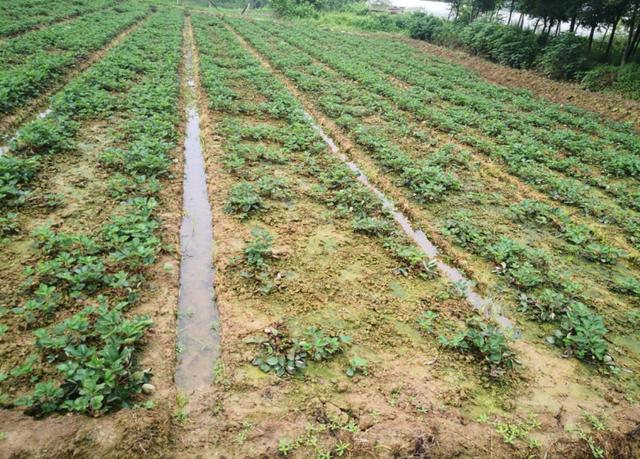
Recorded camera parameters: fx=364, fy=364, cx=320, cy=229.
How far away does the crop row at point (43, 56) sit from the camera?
10.3 m

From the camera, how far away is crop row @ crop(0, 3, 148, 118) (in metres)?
10.3

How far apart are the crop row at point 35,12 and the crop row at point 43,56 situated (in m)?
1.74

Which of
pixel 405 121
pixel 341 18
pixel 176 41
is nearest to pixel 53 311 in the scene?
pixel 405 121

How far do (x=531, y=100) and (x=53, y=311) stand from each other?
18.3 meters

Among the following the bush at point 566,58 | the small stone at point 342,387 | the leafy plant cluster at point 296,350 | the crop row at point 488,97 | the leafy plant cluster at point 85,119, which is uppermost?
the bush at point 566,58

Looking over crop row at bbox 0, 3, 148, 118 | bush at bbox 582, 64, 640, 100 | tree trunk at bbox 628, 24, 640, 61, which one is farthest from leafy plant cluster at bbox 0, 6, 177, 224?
tree trunk at bbox 628, 24, 640, 61

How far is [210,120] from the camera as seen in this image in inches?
421

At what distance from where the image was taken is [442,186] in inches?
316

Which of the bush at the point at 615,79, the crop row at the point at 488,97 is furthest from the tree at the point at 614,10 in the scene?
the crop row at the point at 488,97

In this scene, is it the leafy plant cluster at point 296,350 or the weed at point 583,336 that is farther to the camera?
the weed at point 583,336

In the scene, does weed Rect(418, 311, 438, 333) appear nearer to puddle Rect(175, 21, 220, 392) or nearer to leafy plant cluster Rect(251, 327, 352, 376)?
leafy plant cluster Rect(251, 327, 352, 376)

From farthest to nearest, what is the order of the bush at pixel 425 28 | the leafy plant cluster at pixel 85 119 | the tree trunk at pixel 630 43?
1. the bush at pixel 425 28
2. the tree trunk at pixel 630 43
3. the leafy plant cluster at pixel 85 119

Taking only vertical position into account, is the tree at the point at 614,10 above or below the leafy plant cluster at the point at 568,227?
above

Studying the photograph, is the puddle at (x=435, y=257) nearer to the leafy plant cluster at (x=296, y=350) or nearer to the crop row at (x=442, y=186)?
the crop row at (x=442, y=186)
